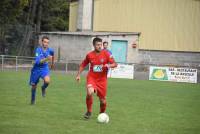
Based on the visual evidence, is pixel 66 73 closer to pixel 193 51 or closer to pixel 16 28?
pixel 16 28

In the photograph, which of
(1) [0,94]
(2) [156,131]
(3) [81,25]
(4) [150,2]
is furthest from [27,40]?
(2) [156,131]

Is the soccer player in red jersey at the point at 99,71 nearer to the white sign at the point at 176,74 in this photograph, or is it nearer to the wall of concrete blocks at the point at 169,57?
the white sign at the point at 176,74

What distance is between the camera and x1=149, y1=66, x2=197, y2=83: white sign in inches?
1500

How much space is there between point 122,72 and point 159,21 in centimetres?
1362

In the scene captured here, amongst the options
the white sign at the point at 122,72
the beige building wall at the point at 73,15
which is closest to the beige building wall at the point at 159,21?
the beige building wall at the point at 73,15

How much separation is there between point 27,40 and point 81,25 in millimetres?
5751

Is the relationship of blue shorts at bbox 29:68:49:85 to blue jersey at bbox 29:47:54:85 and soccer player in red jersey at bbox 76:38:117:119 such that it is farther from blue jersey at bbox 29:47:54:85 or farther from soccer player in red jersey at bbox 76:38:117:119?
soccer player in red jersey at bbox 76:38:117:119

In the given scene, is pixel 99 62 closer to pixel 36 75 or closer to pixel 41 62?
pixel 41 62

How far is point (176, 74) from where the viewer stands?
3822 cm

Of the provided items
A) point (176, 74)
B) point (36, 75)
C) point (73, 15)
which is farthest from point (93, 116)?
point (73, 15)

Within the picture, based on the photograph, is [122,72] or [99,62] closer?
[99,62]

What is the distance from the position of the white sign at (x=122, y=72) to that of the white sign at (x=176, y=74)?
1468 mm

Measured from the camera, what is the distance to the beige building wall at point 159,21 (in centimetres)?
5141

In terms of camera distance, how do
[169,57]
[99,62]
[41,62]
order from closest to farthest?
[99,62]
[41,62]
[169,57]
